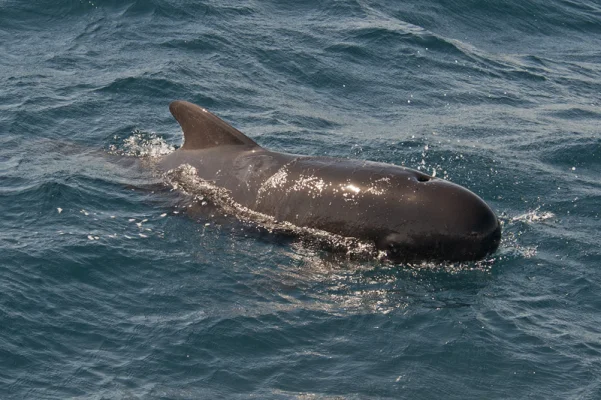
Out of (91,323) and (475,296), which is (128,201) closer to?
(91,323)

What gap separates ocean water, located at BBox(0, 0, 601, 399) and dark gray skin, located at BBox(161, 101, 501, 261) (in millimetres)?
355

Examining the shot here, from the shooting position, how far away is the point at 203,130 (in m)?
14.8

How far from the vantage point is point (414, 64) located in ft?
74.4

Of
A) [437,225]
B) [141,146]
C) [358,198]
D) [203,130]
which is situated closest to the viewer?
[437,225]

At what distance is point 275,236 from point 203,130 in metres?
2.69

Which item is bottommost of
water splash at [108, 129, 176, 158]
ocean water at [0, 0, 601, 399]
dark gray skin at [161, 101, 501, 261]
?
water splash at [108, 129, 176, 158]

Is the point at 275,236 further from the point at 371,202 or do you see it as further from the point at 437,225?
the point at 437,225

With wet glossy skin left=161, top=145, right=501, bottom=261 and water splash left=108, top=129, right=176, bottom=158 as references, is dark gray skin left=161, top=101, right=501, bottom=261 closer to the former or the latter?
wet glossy skin left=161, top=145, right=501, bottom=261

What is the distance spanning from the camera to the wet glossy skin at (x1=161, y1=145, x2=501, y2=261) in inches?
476

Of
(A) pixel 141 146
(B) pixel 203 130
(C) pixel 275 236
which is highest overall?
(B) pixel 203 130

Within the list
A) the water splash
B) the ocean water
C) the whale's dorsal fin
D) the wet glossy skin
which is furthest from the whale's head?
the water splash

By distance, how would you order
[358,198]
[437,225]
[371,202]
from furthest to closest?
[358,198], [371,202], [437,225]

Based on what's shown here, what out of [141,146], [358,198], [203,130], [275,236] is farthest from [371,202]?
[141,146]

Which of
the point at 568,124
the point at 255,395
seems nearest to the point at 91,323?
the point at 255,395
